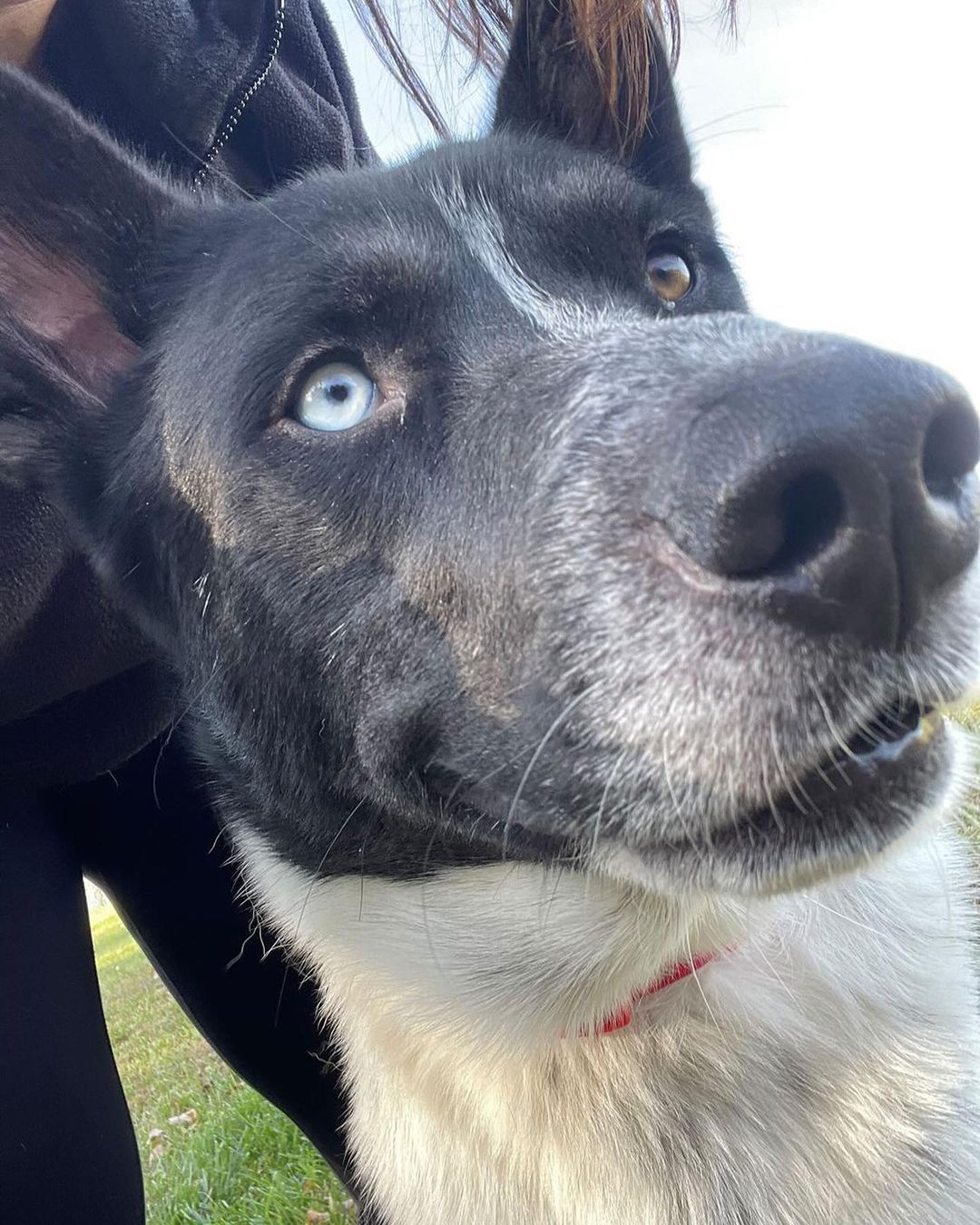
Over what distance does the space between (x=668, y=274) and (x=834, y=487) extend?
117cm

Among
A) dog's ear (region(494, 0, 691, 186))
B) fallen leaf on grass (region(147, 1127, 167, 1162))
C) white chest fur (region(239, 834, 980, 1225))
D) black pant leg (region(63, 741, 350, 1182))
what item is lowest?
fallen leaf on grass (region(147, 1127, 167, 1162))

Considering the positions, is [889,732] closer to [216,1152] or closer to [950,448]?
[950,448]

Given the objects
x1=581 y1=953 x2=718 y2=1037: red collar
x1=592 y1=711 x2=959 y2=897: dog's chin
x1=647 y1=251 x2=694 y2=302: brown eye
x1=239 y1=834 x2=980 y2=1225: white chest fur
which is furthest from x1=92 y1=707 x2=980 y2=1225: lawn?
x1=647 y1=251 x2=694 y2=302: brown eye

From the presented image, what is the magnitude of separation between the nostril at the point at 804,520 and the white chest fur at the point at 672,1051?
0.95 meters

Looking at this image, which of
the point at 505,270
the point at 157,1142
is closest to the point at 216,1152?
the point at 157,1142

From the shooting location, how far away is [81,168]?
2.06 metres

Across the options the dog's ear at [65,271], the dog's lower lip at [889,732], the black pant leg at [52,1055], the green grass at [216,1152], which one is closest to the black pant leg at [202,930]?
the black pant leg at [52,1055]

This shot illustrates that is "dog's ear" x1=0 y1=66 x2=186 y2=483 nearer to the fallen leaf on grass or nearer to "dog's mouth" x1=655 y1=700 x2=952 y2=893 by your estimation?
"dog's mouth" x1=655 y1=700 x2=952 y2=893

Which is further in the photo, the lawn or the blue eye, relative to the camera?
the lawn

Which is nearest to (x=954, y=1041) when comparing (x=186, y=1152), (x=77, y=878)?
(x=77, y=878)

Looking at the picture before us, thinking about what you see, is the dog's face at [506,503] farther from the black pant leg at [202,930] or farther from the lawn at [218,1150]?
the lawn at [218,1150]

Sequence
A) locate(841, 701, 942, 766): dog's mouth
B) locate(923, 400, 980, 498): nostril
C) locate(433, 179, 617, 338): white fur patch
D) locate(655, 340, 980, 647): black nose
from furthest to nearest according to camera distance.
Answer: locate(433, 179, 617, 338): white fur patch, locate(841, 701, 942, 766): dog's mouth, locate(923, 400, 980, 498): nostril, locate(655, 340, 980, 647): black nose

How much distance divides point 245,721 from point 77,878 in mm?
930

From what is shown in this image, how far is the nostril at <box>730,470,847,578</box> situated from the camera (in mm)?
1134
